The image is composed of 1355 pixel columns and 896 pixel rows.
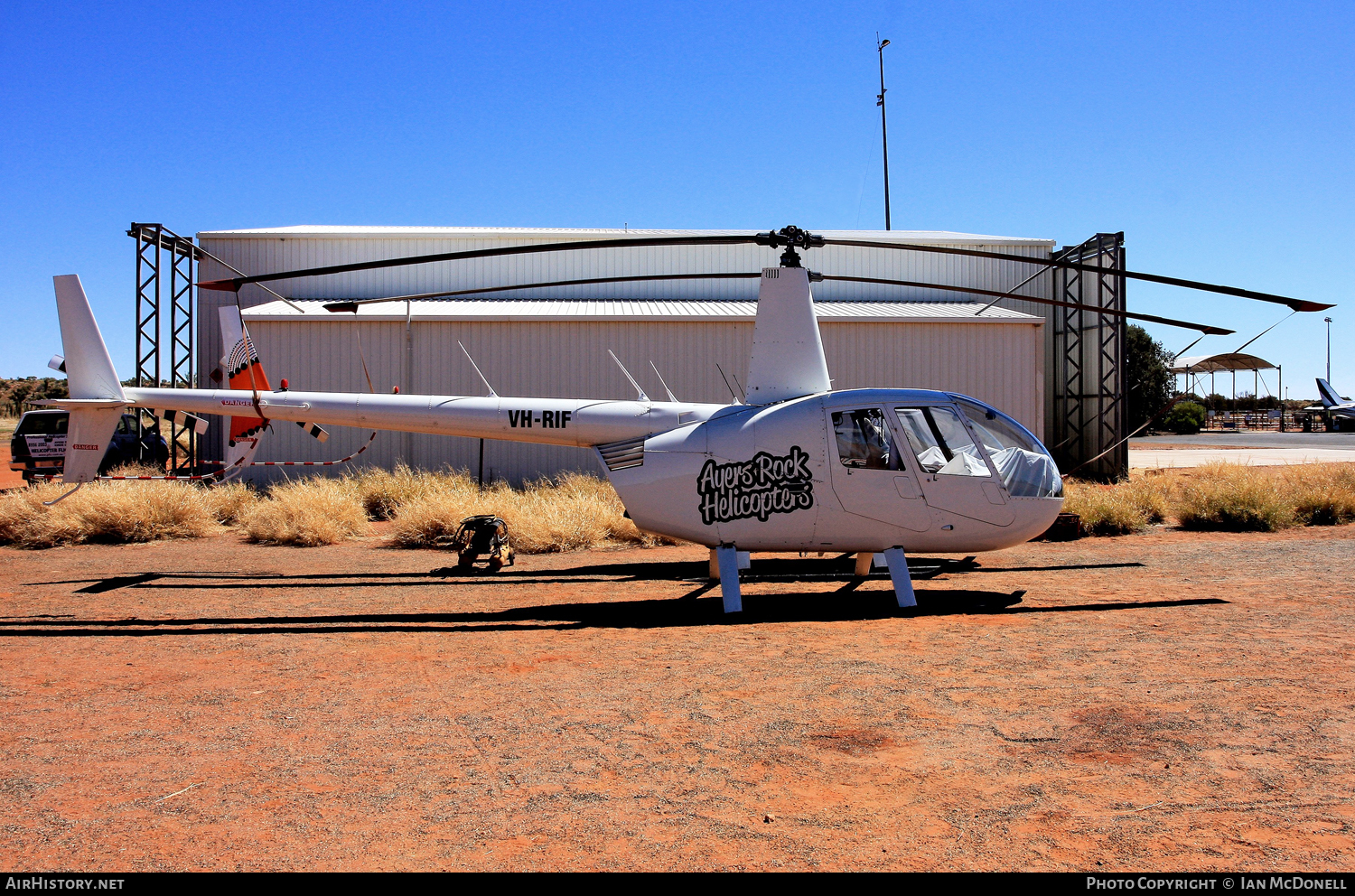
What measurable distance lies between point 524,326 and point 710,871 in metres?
17.7

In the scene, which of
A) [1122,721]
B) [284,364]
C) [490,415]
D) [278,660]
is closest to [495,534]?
[490,415]

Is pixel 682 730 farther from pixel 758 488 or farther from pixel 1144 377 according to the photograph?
pixel 1144 377

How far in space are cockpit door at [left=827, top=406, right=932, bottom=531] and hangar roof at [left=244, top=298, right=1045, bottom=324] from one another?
457 inches

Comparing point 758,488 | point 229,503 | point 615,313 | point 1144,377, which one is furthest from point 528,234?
point 1144,377

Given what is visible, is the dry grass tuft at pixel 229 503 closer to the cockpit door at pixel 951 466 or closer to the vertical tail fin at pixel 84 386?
the vertical tail fin at pixel 84 386

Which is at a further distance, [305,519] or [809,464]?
[305,519]

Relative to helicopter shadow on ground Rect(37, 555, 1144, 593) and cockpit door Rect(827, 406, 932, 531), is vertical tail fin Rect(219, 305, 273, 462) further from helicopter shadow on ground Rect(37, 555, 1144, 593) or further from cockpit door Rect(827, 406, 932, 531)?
cockpit door Rect(827, 406, 932, 531)

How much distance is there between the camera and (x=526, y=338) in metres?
20.0

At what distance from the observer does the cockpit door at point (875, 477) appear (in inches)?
334

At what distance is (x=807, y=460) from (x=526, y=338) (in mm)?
12776

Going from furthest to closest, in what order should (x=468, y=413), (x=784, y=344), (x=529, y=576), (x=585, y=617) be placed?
(x=529, y=576) < (x=468, y=413) < (x=784, y=344) < (x=585, y=617)

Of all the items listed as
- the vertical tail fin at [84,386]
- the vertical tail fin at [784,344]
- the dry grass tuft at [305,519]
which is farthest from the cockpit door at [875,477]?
the dry grass tuft at [305,519]

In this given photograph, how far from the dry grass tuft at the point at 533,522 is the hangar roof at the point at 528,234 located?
10.6 metres

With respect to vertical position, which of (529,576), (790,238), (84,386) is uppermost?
(790,238)
